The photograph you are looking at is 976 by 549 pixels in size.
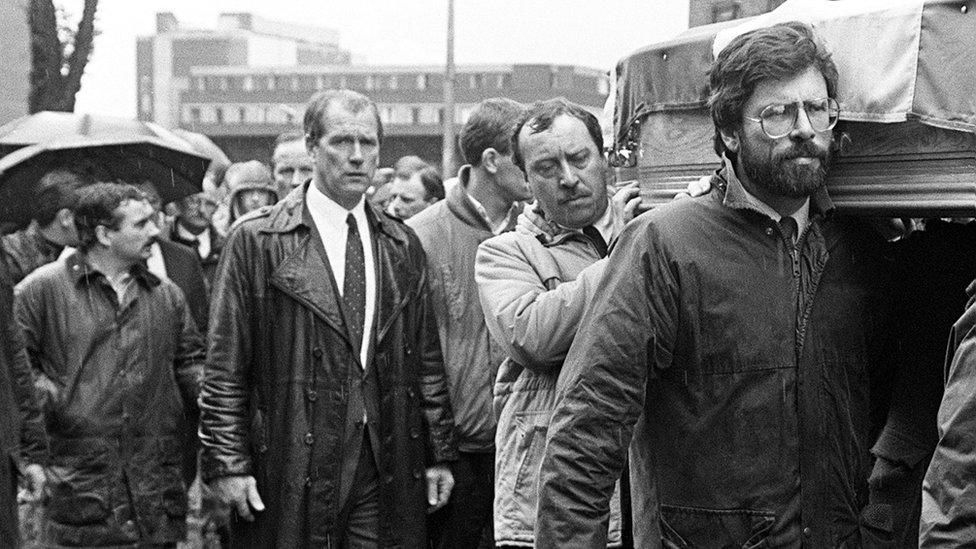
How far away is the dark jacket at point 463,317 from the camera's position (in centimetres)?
595

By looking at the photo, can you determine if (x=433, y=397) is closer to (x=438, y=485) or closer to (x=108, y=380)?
(x=438, y=485)

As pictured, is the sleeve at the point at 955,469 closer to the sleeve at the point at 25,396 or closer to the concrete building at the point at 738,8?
the sleeve at the point at 25,396

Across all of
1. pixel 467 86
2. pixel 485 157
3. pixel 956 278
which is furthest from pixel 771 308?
pixel 467 86

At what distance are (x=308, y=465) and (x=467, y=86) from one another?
5575 cm

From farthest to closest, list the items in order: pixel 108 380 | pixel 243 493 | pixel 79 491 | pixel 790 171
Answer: pixel 108 380 → pixel 79 491 → pixel 243 493 → pixel 790 171

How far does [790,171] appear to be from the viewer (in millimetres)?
3570

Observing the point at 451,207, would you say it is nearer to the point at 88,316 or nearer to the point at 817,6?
the point at 88,316

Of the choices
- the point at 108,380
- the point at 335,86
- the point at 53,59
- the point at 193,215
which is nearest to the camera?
the point at 108,380

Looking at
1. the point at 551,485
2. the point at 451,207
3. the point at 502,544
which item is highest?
the point at 451,207

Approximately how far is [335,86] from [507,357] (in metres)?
63.6

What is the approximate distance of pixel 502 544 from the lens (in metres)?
4.66

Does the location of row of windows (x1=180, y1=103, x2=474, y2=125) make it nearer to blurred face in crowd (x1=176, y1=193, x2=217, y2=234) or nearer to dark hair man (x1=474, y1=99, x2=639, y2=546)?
blurred face in crowd (x1=176, y1=193, x2=217, y2=234)

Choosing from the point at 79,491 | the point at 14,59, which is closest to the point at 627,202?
the point at 79,491

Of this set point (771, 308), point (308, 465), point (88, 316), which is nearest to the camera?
point (771, 308)
